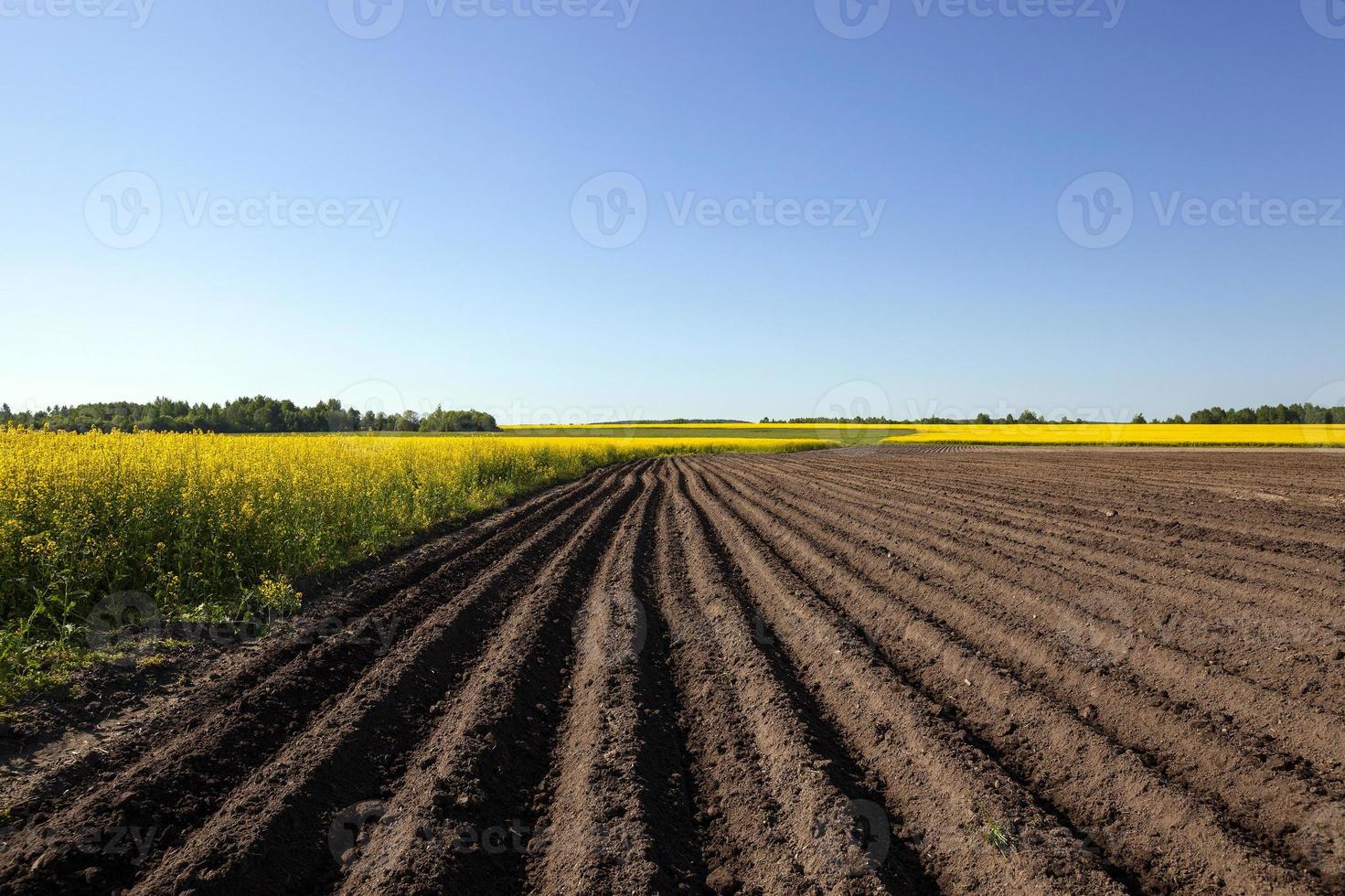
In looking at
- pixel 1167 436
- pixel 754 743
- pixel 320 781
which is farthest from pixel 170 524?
pixel 1167 436

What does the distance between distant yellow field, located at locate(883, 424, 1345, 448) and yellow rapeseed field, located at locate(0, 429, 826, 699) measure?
4758cm

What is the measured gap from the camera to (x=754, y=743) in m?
4.25

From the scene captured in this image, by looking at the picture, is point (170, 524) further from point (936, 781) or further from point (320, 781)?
point (936, 781)

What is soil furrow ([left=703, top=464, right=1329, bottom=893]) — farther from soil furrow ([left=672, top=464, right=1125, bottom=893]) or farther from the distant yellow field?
the distant yellow field

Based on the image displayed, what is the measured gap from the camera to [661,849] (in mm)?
3166

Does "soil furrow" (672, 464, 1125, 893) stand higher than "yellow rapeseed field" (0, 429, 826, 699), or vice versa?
"yellow rapeseed field" (0, 429, 826, 699)

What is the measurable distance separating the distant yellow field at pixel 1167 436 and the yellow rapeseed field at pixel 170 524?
1873 inches

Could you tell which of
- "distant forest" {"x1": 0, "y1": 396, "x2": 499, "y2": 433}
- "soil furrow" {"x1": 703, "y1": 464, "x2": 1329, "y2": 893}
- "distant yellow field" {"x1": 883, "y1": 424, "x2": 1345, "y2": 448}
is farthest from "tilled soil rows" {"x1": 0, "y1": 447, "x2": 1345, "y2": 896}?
"distant yellow field" {"x1": 883, "y1": 424, "x2": 1345, "y2": 448}

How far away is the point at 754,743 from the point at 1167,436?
53.7 meters

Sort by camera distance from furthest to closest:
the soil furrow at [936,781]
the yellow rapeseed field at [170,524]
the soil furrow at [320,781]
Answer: the yellow rapeseed field at [170,524], the soil furrow at [936,781], the soil furrow at [320,781]

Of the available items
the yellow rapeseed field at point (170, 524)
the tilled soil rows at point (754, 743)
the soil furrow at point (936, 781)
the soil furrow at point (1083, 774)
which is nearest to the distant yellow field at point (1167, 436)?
the tilled soil rows at point (754, 743)

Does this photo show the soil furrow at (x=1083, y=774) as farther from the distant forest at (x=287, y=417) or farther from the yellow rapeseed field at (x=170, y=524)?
the distant forest at (x=287, y=417)

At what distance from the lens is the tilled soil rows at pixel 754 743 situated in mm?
3000

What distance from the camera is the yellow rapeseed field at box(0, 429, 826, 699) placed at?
5871 millimetres
